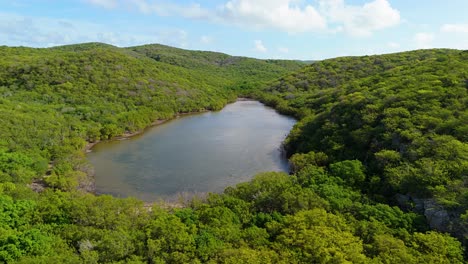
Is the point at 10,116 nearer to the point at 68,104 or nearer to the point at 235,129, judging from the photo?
the point at 68,104

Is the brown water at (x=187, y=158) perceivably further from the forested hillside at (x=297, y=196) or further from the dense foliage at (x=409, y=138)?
the dense foliage at (x=409, y=138)

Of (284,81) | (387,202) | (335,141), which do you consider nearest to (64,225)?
(387,202)

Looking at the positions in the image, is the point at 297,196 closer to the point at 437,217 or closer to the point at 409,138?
the point at 437,217

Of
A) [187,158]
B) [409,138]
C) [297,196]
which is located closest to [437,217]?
[297,196]

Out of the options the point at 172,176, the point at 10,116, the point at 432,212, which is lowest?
the point at 172,176

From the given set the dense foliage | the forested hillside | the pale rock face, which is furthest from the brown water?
the pale rock face

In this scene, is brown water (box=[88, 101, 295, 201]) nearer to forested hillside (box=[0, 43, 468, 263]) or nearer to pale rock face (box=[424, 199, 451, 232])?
forested hillside (box=[0, 43, 468, 263])

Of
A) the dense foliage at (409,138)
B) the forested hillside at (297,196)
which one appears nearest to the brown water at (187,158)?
the forested hillside at (297,196)
